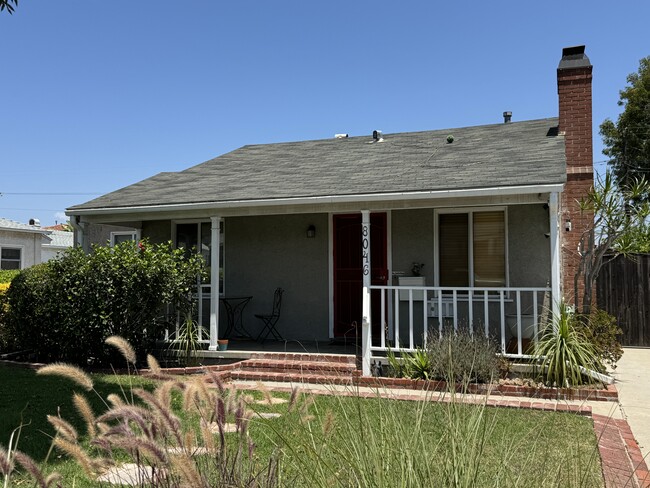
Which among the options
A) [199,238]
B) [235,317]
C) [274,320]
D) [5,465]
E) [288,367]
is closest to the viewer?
[5,465]

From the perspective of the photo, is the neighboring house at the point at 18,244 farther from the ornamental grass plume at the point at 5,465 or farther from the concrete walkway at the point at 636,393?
the ornamental grass plume at the point at 5,465

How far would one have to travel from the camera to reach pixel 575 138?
1064cm

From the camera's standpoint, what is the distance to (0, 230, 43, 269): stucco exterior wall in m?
22.5

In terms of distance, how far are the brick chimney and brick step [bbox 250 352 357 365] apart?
4.63 metres

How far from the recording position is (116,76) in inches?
698

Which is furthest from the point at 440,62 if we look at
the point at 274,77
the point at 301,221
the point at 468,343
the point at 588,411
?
the point at 588,411

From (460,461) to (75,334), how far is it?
8658 mm

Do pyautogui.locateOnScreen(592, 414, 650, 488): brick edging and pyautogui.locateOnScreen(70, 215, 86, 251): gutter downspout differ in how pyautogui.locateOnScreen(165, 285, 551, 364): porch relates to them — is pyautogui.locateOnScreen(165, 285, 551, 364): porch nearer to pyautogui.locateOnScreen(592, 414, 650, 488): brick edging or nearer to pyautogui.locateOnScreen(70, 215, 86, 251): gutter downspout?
pyautogui.locateOnScreen(592, 414, 650, 488): brick edging

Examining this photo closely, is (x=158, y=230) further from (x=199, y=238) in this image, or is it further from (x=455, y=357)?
(x=455, y=357)

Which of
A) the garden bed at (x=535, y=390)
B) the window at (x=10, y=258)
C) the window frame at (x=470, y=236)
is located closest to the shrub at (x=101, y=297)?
Result: the garden bed at (x=535, y=390)

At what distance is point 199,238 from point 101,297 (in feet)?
9.68

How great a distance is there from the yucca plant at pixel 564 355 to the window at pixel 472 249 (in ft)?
6.49

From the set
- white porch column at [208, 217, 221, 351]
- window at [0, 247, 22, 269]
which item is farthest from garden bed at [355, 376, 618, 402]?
window at [0, 247, 22, 269]

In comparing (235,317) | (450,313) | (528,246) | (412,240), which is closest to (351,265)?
(412,240)
